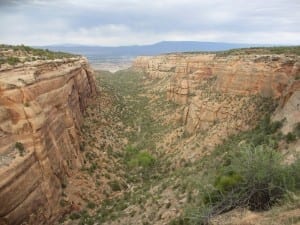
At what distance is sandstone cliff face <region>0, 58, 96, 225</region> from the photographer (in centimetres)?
2598

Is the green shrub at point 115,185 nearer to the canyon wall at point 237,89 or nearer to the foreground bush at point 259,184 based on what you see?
the canyon wall at point 237,89

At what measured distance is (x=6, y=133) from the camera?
28.1m

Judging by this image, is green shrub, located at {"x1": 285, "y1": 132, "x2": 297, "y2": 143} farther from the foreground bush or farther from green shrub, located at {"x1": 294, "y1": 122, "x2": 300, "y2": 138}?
the foreground bush

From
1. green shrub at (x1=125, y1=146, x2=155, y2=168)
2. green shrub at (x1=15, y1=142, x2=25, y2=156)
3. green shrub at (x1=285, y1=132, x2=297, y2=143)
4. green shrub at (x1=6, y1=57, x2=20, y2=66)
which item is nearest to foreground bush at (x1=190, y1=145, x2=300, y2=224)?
green shrub at (x1=285, y1=132, x2=297, y2=143)

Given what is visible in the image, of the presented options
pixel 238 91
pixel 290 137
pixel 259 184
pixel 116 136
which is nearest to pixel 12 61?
pixel 116 136

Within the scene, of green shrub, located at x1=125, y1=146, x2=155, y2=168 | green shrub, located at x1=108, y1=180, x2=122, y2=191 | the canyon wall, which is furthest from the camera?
green shrub, located at x1=125, y1=146, x2=155, y2=168

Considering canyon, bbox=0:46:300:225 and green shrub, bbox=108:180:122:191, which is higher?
canyon, bbox=0:46:300:225

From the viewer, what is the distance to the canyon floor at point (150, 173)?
20172 mm

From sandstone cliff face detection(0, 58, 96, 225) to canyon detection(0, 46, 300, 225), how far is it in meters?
0.07

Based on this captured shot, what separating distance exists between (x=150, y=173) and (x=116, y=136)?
37.5 feet

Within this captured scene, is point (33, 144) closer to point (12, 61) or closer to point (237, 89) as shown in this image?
point (12, 61)

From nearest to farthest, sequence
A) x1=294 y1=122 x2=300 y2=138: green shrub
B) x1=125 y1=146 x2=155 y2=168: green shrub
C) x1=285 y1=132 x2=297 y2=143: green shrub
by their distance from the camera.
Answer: x1=285 y1=132 x2=297 y2=143: green shrub
x1=294 y1=122 x2=300 y2=138: green shrub
x1=125 y1=146 x2=155 y2=168: green shrub

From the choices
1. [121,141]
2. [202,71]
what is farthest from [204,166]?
[202,71]

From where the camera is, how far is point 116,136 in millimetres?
53250
